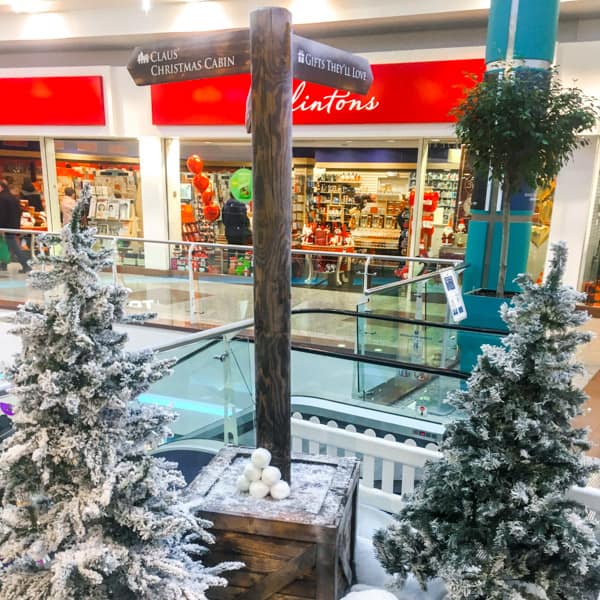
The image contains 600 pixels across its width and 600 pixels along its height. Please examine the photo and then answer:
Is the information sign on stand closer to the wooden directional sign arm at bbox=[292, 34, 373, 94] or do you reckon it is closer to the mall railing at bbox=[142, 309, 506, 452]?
the mall railing at bbox=[142, 309, 506, 452]

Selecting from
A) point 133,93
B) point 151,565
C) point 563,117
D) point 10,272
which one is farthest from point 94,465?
point 133,93

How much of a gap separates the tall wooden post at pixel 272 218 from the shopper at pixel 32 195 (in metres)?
11.2

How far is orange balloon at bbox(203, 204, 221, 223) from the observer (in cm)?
1052

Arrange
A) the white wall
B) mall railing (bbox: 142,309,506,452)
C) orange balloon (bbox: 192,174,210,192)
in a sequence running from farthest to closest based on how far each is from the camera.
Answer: orange balloon (bbox: 192,174,210,192) → the white wall → mall railing (bbox: 142,309,506,452)

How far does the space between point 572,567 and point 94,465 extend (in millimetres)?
1390

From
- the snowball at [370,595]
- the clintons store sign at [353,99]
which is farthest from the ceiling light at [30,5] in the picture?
the snowball at [370,595]

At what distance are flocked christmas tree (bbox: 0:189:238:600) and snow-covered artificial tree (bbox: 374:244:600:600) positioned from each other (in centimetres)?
84

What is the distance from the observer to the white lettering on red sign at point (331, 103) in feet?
24.9

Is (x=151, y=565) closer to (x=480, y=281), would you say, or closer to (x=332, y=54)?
(x=332, y=54)

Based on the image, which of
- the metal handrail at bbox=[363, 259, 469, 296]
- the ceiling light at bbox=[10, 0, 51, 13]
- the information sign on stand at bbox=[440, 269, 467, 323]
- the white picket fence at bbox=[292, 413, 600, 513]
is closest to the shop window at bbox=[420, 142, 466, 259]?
the metal handrail at bbox=[363, 259, 469, 296]

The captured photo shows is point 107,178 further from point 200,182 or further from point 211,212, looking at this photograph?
point 211,212

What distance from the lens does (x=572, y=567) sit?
1532 mm

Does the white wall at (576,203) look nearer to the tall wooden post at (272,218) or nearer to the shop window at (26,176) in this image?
the tall wooden post at (272,218)

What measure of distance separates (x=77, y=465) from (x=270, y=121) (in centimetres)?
110
